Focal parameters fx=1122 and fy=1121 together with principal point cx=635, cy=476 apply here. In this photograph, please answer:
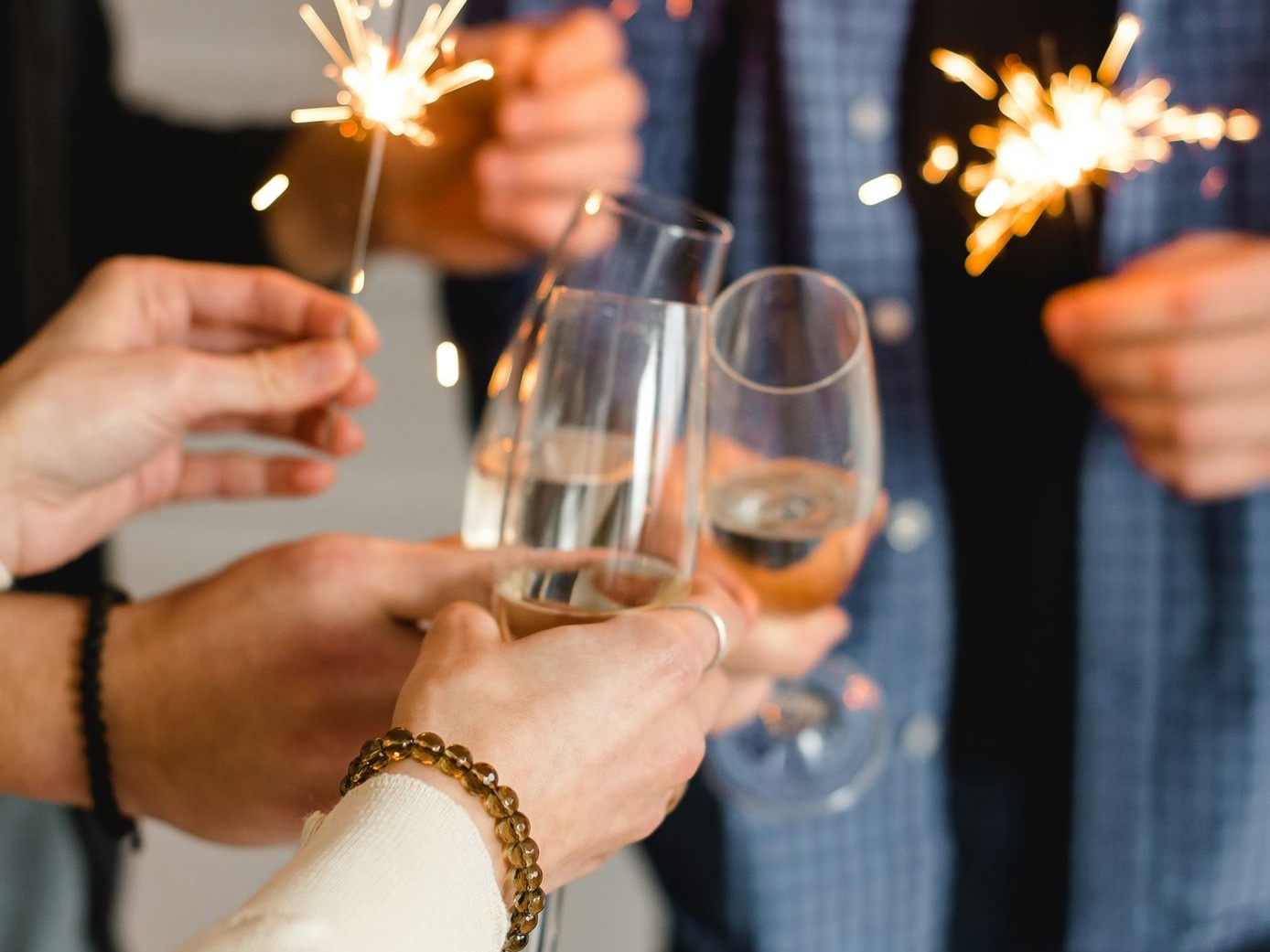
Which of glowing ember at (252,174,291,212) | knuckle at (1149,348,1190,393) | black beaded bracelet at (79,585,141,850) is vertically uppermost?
glowing ember at (252,174,291,212)

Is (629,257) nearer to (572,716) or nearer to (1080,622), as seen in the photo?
(572,716)

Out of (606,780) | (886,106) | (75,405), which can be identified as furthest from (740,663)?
(886,106)

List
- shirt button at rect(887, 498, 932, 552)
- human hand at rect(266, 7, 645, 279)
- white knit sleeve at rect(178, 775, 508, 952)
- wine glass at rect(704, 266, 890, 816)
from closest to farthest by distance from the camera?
white knit sleeve at rect(178, 775, 508, 952) < wine glass at rect(704, 266, 890, 816) < human hand at rect(266, 7, 645, 279) < shirt button at rect(887, 498, 932, 552)

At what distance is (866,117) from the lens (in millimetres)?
1291

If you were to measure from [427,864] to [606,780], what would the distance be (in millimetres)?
139

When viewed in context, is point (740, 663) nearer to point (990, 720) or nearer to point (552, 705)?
point (552, 705)

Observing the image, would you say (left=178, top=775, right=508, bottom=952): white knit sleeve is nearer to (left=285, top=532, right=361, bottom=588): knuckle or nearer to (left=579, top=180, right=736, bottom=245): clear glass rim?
(left=285, top=532, right=361, bottom=588): knuckle

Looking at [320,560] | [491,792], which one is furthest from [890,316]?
[491,792]

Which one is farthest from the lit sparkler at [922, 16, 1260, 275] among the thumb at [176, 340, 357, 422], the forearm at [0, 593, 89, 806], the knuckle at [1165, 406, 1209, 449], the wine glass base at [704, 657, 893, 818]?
the forearm at [0, 593, 89, 806]

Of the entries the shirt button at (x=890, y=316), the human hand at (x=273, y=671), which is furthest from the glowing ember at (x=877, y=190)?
the human hand at (x=273, y=671)

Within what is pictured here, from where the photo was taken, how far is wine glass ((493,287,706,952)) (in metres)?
Result: 0.71

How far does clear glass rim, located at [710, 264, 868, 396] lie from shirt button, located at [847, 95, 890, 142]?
0.44 meters

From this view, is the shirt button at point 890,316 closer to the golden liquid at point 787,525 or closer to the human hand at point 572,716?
the golden liquid at point 787,525

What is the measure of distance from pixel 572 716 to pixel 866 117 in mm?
920
